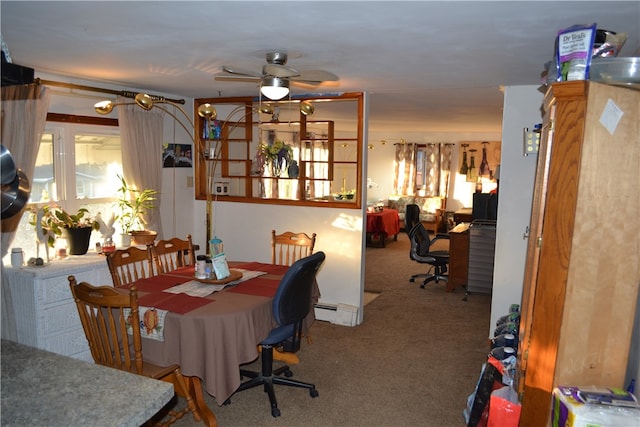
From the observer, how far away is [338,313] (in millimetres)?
4766

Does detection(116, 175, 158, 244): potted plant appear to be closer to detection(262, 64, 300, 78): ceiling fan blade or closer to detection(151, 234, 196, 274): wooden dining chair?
detection(151, 234, 196, 274): wooden dining chair

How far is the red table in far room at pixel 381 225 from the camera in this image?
8688 millimetres

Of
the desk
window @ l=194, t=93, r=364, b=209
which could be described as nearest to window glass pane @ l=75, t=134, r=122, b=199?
window @ l=194, t=93, r=364, b=209

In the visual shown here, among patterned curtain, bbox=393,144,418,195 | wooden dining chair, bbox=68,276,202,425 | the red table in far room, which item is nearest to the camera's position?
wooden dining chair, bbox=68,276,202,425

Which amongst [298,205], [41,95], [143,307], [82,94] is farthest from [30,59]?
[298,205]

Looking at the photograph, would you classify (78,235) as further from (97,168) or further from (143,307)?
(143,307)

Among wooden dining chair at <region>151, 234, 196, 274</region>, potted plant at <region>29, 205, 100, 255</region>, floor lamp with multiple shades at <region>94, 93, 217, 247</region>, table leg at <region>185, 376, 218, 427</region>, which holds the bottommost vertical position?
table leg at <region>185, 376, 218, 427</region>

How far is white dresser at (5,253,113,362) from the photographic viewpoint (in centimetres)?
338

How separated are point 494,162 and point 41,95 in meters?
8.57

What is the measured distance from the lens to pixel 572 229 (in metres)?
2.20

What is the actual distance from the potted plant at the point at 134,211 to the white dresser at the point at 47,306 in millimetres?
802

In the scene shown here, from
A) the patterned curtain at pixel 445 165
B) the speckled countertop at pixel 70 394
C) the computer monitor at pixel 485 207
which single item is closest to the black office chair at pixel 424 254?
the computer monitor at pixel 485 207

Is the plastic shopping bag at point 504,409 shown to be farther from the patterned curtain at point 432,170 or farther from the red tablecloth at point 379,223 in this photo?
the patterned curtain at point 432,170

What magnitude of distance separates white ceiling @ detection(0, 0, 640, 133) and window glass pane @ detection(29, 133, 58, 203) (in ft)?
1.92
